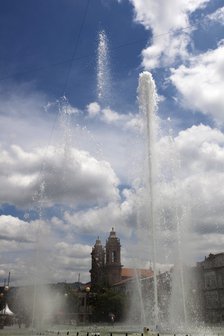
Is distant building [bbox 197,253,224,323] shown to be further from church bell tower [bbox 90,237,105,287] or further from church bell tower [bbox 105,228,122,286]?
church bell tower [bbox 90,237,105,287]

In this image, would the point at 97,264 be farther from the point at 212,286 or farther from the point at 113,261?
the point at 212,286

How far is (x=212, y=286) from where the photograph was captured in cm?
8631

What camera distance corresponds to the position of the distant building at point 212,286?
82.8 meters

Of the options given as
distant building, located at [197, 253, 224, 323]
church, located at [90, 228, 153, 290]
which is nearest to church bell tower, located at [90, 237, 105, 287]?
church, located at [90, 228, 153, 290]

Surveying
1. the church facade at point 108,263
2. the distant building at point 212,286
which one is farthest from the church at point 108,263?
the distant building at point 212,286

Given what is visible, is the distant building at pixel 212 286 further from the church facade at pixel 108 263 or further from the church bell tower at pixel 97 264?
the church bell tower at pixel 97 264

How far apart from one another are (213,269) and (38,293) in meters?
46.9

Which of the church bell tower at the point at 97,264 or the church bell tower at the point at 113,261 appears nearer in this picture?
the church bell tower at the point at 113,261

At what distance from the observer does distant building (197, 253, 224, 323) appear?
82812 millimetres

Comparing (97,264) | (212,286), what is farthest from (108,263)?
(212,286)

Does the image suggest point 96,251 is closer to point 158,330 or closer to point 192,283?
point 192,283

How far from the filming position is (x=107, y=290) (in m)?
93.5

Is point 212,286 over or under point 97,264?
under

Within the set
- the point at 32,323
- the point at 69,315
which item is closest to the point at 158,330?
the point at 32,323
